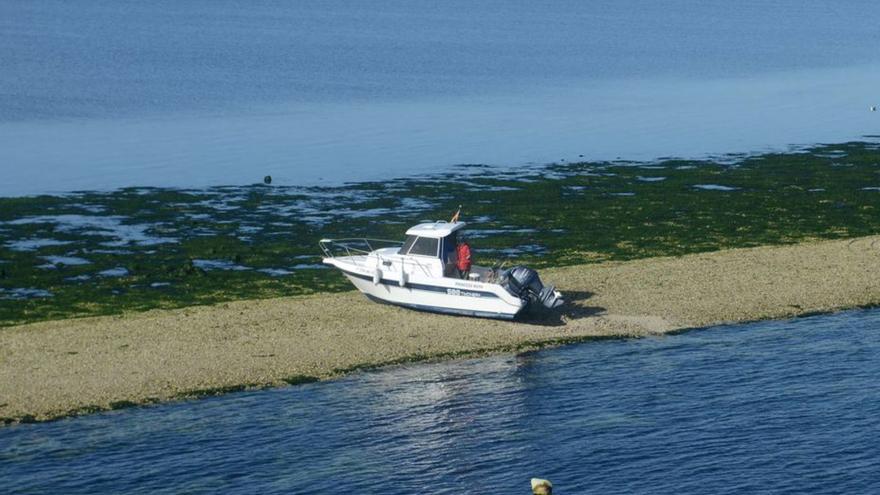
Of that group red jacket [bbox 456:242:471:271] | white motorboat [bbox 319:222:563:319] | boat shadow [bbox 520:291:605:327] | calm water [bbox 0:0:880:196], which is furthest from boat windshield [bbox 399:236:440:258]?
calm water [bbox 0:0:880:196]

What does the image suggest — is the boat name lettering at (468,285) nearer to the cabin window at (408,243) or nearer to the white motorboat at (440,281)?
the white motorboat at (440,281)

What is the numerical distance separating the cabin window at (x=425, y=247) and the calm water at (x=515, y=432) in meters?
5.29

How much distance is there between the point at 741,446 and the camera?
36.5m

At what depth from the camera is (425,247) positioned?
4747 centimetres

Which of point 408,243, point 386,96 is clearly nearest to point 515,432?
point 408,243

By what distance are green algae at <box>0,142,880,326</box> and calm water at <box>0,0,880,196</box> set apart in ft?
20.0

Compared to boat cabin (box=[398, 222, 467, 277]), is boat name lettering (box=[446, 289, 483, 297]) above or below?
below

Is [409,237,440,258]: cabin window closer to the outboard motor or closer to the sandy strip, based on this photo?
the sandy strip

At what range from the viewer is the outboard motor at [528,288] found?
A: 45875 millimetres

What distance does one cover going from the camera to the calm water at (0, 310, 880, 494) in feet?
112

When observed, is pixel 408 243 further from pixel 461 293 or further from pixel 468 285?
pixel 468 285

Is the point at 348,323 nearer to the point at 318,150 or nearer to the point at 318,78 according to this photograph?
the point at 318,150

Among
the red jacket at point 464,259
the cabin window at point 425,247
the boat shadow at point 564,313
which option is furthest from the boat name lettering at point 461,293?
the boat shadow at point 564,313

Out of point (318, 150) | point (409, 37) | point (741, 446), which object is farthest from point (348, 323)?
point (409, 37)
